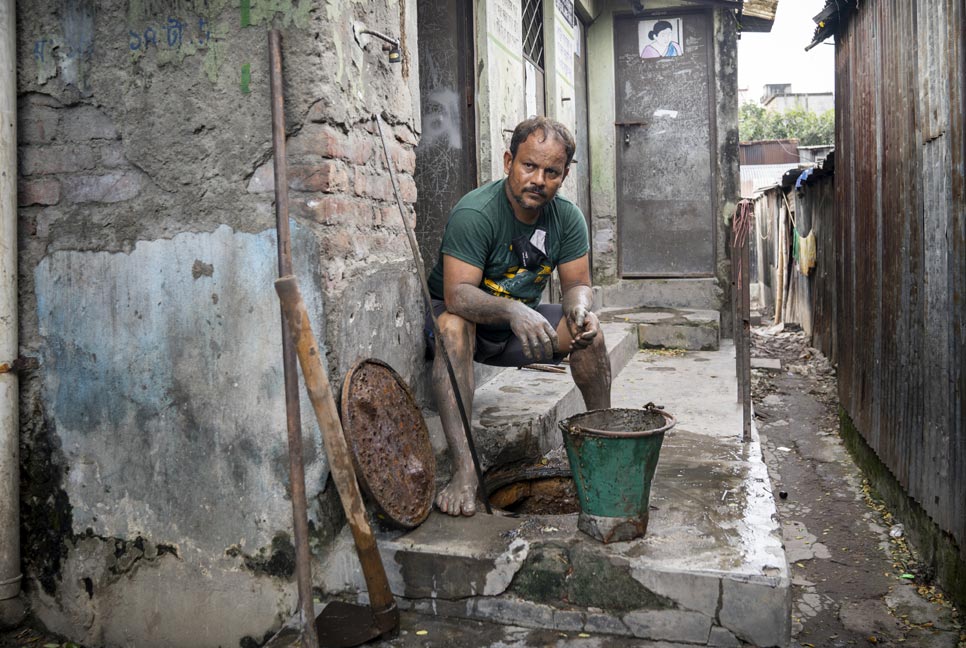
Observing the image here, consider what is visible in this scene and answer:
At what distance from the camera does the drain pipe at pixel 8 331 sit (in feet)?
9.19

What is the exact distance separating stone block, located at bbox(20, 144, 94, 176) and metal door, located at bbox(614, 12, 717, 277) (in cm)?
620

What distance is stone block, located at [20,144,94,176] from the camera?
2.88 m

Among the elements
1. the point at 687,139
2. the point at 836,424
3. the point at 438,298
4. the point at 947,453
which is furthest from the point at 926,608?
the point at 687,139

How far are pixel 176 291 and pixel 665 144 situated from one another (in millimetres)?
6367

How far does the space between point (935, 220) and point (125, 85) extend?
344 cm

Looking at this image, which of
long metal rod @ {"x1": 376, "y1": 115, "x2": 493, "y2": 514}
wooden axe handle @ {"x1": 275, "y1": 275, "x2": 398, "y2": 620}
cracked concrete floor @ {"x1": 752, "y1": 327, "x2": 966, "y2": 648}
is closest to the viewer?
wooden axe handle @ {"x1": 275, "y1": 275, "x2": 398, "y2": 620}

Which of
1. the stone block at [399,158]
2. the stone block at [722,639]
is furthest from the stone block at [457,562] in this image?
the stone block at [399,158]

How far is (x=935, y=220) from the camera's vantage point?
3.61 meters

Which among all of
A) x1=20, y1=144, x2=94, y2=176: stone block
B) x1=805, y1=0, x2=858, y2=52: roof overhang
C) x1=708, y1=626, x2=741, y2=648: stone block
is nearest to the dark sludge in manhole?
x1=708, y1=626, x2=741, y2=648: stone block

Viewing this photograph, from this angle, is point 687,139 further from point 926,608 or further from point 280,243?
point 280,243

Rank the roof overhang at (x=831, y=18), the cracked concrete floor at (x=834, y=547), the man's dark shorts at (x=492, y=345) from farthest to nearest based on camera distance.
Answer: the roof overhang at (x=831, y=18)
the man's dark shorts at (x=492, y=345)
the cracked concrete floor at (x=834, y=547)

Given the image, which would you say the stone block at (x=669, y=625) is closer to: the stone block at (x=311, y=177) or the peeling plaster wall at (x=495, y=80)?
the stone block at (x=311, y=177)

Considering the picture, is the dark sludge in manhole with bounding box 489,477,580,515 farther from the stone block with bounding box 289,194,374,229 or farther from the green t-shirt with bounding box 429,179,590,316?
the stone block with bounding box 289,194,374,229

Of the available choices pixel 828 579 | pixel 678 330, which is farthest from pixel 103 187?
pixel 678 330
